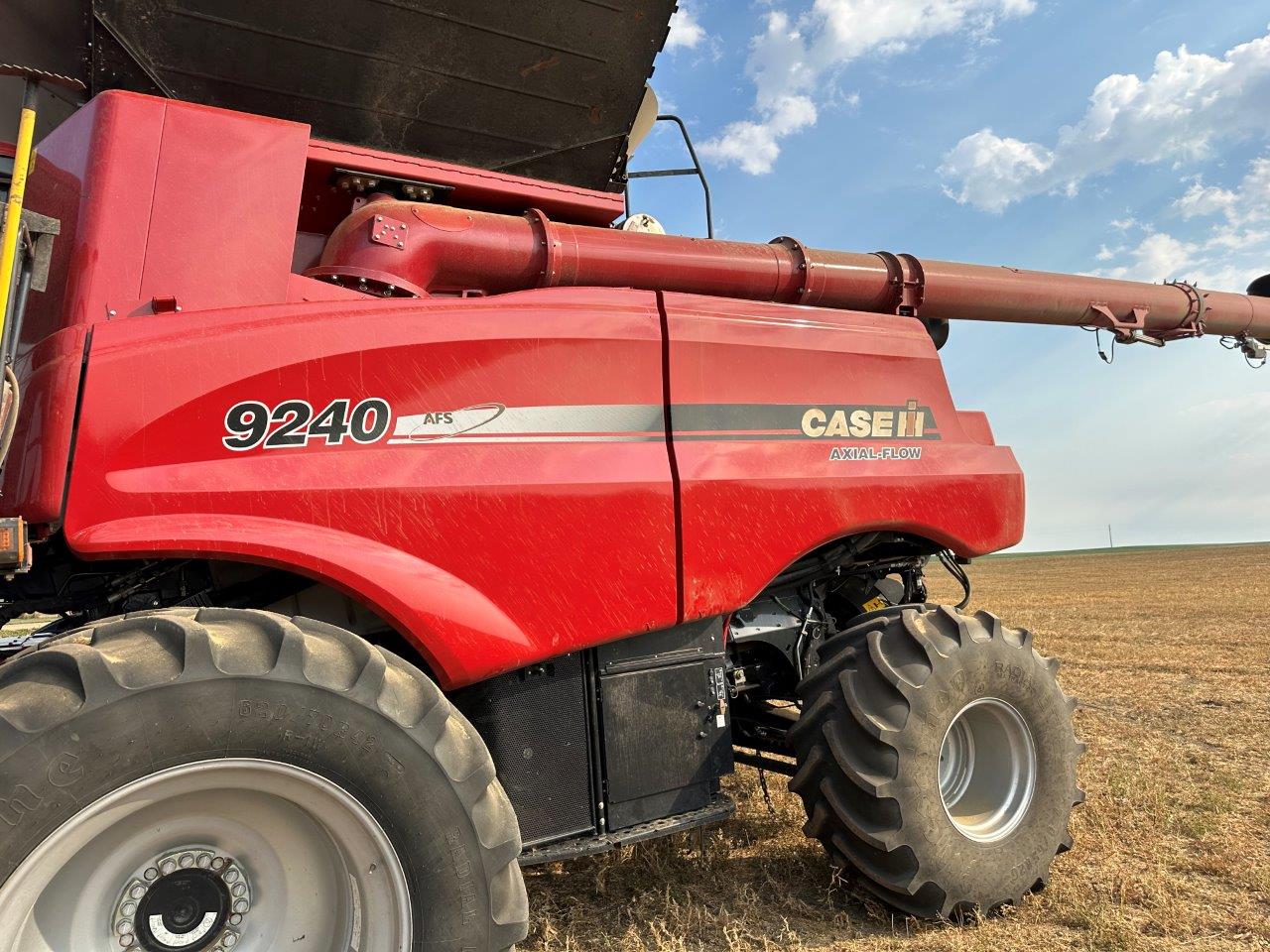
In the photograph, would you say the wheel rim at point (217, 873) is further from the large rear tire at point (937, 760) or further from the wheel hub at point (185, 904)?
the large rear tire at point (937, 760)

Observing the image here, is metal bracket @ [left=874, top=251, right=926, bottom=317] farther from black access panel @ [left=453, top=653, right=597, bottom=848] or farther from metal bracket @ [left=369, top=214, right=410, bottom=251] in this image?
black access panel @ [left=453, top=653, right=597, bottom=848]

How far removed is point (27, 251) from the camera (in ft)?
7.65

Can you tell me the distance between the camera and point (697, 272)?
4012 millimetres

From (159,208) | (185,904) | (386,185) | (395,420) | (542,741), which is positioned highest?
(386,185)

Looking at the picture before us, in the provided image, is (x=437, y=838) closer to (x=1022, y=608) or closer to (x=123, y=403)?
(x=123, y=403)

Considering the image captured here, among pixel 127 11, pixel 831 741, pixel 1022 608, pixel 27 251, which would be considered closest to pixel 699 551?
pixel 831 741

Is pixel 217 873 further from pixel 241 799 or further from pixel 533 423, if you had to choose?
pixel 533 423

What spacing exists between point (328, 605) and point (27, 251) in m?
1.29

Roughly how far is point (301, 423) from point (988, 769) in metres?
3.04

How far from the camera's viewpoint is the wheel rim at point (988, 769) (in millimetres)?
3674

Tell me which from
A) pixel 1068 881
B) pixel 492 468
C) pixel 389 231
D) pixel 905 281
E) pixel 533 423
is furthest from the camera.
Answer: pixel 905 281

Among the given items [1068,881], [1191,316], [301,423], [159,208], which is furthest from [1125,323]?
[159,208]

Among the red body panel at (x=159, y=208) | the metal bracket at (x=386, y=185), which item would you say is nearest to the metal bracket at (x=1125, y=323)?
the metal bracket at (x=386, y=185)

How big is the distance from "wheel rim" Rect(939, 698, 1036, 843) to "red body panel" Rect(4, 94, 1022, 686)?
102 cm
